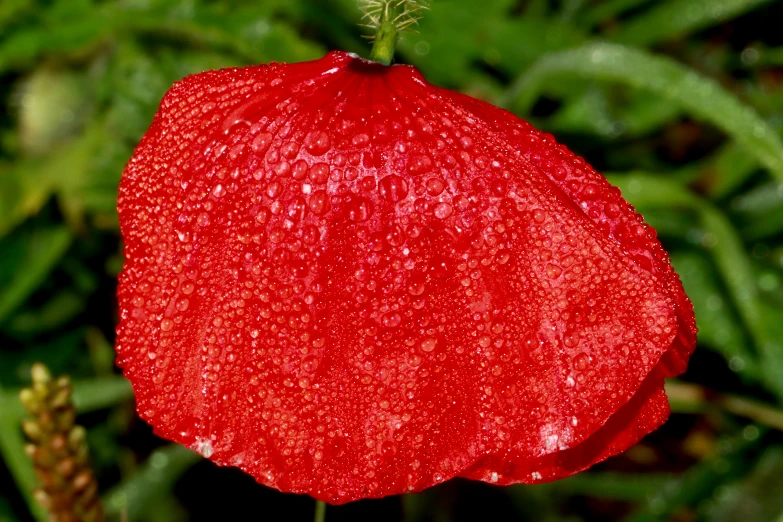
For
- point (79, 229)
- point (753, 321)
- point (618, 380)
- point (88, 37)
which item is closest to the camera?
point (618, 380)

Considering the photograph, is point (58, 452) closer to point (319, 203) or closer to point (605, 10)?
point (319, 203)

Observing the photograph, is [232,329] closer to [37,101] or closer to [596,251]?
[596,251]

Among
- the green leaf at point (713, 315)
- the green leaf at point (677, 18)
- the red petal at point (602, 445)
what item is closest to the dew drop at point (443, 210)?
the red petal at point (602, 445)

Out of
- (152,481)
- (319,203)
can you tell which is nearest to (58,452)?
(319,203)

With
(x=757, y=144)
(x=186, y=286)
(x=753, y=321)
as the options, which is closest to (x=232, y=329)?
(x=186, y=286)

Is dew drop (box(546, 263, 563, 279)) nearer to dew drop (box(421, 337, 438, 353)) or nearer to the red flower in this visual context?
the red flower

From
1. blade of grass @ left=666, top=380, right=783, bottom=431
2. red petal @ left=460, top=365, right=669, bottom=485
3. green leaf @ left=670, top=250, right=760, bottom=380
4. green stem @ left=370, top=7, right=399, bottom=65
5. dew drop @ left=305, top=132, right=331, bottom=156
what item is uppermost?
green stem @ left=370, top=7, right=399, bottom=65

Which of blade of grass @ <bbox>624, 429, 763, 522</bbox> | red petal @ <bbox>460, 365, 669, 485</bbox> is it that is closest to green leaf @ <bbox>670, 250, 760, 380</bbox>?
blade of grass @ <bbox>624, 429, 763, 522</bbox>

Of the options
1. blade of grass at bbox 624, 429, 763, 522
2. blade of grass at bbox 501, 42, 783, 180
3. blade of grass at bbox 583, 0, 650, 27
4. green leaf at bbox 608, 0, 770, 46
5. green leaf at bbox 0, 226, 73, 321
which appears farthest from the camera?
blade of grass at bbox 583, 0, 650, 27
